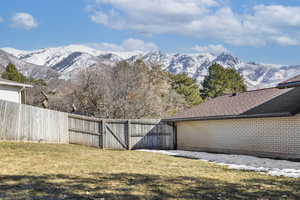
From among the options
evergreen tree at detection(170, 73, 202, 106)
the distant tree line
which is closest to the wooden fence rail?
the distant tree line

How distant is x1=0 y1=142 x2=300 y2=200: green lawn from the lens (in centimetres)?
573

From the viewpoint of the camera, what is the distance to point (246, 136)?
1345 cm

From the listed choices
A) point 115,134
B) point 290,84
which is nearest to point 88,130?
point 115,134

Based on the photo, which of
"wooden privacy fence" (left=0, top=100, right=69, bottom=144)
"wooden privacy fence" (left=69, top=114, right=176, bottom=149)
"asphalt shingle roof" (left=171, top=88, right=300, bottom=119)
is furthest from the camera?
"wooden privacy fence" (left=69, top=114, right=176, bottom=149)

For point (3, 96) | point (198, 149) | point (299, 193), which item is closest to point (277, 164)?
point (299, 193)

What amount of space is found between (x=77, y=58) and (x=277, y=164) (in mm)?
145294

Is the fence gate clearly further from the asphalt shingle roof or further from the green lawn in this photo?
the green lawn

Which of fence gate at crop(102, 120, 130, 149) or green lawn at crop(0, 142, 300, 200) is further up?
fence gate at crop(102, 120, 130, 149)

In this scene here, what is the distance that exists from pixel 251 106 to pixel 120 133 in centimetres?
647

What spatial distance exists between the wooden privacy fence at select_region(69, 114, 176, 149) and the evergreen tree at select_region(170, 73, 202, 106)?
49.0ft

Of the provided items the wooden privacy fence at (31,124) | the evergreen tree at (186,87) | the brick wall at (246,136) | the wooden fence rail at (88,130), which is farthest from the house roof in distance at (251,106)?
the evergreen tree at (186,87)

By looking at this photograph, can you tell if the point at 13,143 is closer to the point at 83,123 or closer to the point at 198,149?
the point at 83,123

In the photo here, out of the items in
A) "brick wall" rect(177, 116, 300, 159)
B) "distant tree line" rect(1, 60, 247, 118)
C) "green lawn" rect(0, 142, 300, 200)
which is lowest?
"green lawn" rect(0, 142, 300, 200)

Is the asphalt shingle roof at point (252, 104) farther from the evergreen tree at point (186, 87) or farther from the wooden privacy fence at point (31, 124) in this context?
the evergreen tree at point (186, 87)
